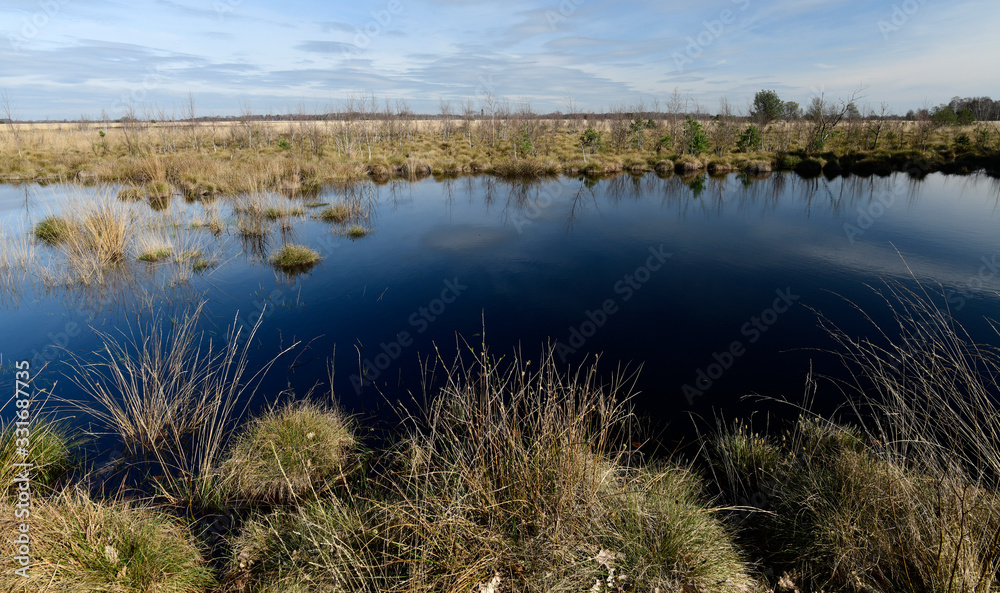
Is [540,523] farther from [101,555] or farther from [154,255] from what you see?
[154,255]

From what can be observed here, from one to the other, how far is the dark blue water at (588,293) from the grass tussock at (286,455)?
35.7 inches

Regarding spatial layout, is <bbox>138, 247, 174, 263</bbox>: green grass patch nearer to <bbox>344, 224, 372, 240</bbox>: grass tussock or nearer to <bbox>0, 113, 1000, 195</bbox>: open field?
<bbox>344, 224, 372, 240</bbox>: grass tussock

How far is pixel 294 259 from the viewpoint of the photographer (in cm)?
1012

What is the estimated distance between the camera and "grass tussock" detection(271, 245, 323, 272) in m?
10.0

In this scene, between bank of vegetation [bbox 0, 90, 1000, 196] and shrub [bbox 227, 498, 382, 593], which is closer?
shrub [bbox 227, 498, 382, 593]

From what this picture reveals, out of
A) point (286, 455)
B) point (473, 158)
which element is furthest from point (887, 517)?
point (473, 158)

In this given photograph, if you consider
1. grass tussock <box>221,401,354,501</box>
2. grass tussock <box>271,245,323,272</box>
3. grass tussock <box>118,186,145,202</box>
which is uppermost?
grass tussock <box>118,186,145,202</box>

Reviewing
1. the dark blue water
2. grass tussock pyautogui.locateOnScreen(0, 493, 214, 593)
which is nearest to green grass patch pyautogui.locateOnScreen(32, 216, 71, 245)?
the dark blue water

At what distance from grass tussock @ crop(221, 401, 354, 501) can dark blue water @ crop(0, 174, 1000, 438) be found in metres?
0.91

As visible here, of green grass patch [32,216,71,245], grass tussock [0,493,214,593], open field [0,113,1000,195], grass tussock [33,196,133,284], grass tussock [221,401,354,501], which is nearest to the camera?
grass tussock [0,493,214,593]

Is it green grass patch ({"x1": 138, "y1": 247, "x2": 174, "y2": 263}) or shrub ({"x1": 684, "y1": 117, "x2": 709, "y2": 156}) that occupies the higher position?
shrub ({"x1": 684, "y1": 117, "x2": 709, "y2": 156})

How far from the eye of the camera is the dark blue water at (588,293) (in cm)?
591

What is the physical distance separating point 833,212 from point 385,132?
35.7 metres

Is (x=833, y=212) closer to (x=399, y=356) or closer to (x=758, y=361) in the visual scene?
(x=758, y=361)
